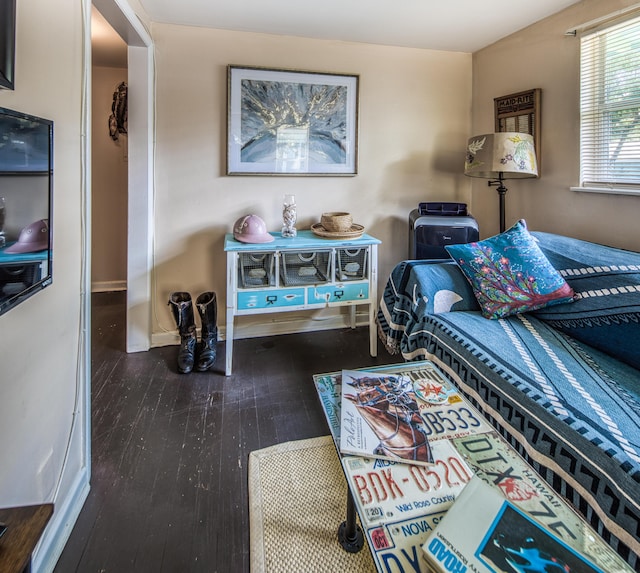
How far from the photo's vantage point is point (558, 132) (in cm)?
232

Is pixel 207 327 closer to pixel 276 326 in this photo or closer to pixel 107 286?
pixel 276 326

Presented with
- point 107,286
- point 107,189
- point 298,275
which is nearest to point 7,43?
point 298,275

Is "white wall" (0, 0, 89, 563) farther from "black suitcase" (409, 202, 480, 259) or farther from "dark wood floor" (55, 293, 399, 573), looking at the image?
"black suitcase" (409, 202, 480, 259)

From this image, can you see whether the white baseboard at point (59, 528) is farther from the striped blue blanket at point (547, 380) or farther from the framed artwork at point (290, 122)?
the framed artwork at point (290, 122)

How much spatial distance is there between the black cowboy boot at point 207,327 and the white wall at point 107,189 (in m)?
2.11

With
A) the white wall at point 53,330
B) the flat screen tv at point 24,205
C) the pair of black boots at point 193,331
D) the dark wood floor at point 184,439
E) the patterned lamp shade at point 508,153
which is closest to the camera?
the flat screen tv at point 24,205

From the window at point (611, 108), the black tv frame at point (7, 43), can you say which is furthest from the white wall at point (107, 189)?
the window at point (611, 108)

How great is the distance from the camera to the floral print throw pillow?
1790 millimetres

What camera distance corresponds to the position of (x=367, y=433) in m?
1.08

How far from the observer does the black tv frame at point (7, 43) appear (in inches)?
31.8

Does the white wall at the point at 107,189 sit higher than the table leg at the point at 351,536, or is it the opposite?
the white wall at the point at 107,189

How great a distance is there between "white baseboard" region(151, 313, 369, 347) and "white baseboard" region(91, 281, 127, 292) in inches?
70.0

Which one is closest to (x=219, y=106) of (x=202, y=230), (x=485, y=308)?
(x=202, y=230)

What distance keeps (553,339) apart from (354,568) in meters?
1.24
